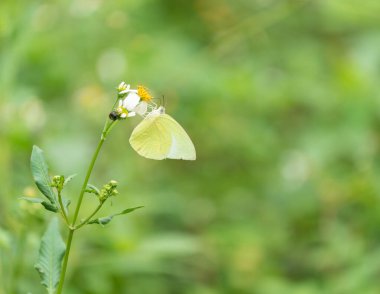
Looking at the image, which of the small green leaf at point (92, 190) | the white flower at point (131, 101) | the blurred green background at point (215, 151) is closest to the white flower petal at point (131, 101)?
the white flower at point (131, 101)

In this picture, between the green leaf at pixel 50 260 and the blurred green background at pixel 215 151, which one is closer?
the green leaf at pixel 50 260

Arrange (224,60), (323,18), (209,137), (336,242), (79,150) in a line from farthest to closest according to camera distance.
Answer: (323,18) < (224,60) < (209,137) < (336,242) < (79,150)

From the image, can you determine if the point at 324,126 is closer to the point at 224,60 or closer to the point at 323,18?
the point at 224,60

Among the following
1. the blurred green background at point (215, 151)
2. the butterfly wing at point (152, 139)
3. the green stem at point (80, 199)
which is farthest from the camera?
the blurred green background at point (215, 151)

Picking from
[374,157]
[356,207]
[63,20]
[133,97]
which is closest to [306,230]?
[356,207]

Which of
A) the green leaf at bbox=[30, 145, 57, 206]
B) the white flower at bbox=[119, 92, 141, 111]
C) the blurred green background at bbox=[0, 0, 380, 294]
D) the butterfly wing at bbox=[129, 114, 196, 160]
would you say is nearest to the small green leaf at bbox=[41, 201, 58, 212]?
the green leaf at bbox=[30, 145, 57, 206]

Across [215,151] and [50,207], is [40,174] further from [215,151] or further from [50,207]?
[215,151]

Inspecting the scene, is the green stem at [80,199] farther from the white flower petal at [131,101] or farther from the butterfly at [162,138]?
the butterfly at [162,138]
